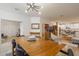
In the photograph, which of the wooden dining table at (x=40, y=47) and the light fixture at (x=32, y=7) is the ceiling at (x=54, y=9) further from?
the wooden dining table at (x=40, y=47)

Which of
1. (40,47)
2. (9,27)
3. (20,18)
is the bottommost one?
(40,47)

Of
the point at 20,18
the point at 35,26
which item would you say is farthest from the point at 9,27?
the point at 35,26

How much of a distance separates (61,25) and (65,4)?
1.27 ft

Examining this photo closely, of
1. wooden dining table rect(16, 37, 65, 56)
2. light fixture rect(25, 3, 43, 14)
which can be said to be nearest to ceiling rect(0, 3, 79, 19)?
light fixture rect(25, 3, 43, 14)

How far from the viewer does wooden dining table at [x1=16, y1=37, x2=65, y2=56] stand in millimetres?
1967

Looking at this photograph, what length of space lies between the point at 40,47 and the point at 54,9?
2.41 feet

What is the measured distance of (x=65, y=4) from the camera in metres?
1.92

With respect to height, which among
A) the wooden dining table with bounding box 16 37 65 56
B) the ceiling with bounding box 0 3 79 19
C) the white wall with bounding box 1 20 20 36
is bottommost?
the wooden dining table with bounding box 16 37 65 56

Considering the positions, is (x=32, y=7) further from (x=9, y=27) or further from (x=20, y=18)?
(x=9, y=27)

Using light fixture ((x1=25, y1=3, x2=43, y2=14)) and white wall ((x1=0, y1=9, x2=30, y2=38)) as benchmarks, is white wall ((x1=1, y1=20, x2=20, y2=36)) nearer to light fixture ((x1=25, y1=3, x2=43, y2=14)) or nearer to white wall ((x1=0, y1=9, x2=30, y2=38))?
white wall ((x1=0, y1=9, x2=30, y2=38))

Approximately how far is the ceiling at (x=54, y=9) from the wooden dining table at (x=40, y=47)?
493 millimetres

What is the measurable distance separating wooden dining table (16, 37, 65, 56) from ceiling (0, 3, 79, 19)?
493 millimetres

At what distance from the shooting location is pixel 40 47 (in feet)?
6.50

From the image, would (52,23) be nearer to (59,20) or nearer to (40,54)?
(59,20)
